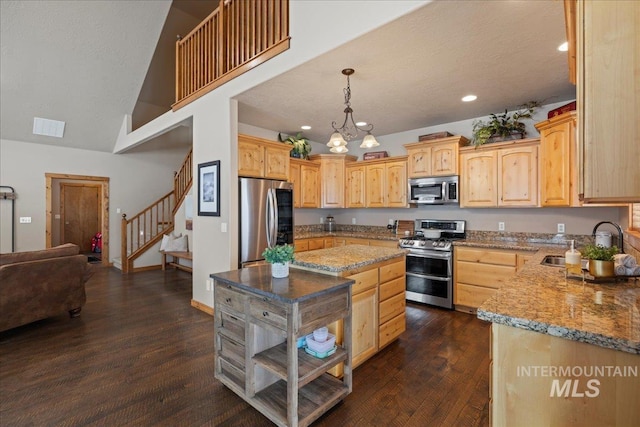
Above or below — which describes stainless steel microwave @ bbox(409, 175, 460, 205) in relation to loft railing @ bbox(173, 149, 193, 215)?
below

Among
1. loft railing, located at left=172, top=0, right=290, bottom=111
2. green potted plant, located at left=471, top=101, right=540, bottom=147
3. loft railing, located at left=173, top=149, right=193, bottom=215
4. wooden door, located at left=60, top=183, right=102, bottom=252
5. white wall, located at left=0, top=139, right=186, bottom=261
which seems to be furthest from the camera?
wooden door, located at left=60, top=183, right=102, bottom=252

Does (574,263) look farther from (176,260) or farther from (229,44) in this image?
(176,260)

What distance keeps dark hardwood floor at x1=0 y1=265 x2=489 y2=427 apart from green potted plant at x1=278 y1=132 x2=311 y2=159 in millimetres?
2962

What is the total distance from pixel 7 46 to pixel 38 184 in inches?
111

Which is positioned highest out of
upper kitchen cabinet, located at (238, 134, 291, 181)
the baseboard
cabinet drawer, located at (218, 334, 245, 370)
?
upper kitchen cabinet, located at (238, 134, 291, 181)

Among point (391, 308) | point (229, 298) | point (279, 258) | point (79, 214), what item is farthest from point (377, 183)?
point (79, 214)

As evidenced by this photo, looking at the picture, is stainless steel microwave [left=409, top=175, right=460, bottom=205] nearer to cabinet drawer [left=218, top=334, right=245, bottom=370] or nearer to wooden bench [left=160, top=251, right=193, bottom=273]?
cabinet drawer [left=218, top=334, right=245, bottom=370]

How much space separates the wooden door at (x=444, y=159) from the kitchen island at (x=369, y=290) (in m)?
1.82

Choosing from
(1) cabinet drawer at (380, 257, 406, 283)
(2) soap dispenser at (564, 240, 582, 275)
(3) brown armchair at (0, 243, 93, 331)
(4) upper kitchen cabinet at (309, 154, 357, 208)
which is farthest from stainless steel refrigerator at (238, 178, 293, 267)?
(2) soap dispenser at (564, 240, 582, 275)

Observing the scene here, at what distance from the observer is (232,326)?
2229 mm

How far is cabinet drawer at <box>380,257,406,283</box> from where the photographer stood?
Answer: 2.83 meters

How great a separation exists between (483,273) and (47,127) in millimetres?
8057

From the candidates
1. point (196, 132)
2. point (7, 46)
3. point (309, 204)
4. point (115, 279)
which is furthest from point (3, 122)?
point (309, 204)

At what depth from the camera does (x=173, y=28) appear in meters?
5.98
